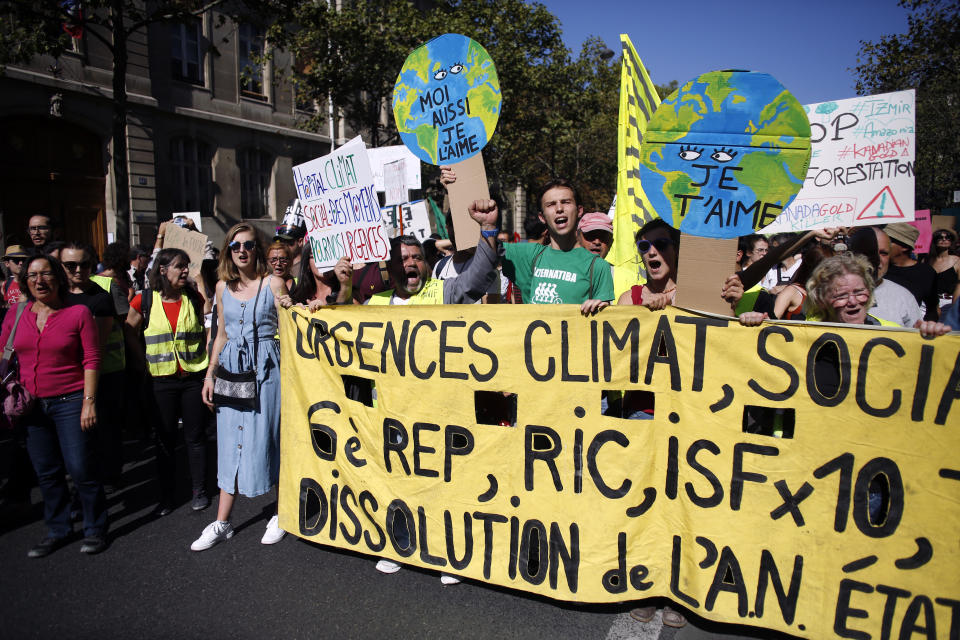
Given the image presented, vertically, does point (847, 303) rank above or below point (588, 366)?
above

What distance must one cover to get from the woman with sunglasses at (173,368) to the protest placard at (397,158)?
3.72 meters

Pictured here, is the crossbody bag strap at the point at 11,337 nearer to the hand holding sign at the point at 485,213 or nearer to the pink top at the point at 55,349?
the pink top at the point at 55,349

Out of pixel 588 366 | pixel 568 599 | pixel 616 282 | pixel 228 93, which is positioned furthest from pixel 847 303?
pixel 228 93

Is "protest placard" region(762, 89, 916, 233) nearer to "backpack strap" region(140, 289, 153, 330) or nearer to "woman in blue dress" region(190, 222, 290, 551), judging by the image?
"woman in blue dress" region(190, 222, 290, 551)

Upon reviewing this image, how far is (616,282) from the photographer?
17.1 feet

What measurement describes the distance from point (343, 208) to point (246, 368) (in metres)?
1.16

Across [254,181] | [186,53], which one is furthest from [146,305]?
[254,181]

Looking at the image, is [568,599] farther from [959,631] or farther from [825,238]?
[825,238]

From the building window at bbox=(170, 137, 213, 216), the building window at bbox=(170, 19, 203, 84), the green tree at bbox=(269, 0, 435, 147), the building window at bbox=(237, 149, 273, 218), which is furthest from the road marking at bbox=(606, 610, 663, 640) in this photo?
the building window at bbox=(237, 149, 273, 218)

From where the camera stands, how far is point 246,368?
3.80 metres

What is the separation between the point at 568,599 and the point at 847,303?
194 centimetres

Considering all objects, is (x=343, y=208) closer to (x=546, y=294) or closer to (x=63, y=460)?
(x=546, y=294)

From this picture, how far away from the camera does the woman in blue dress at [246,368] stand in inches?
149

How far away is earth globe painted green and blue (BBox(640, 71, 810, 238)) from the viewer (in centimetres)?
281
